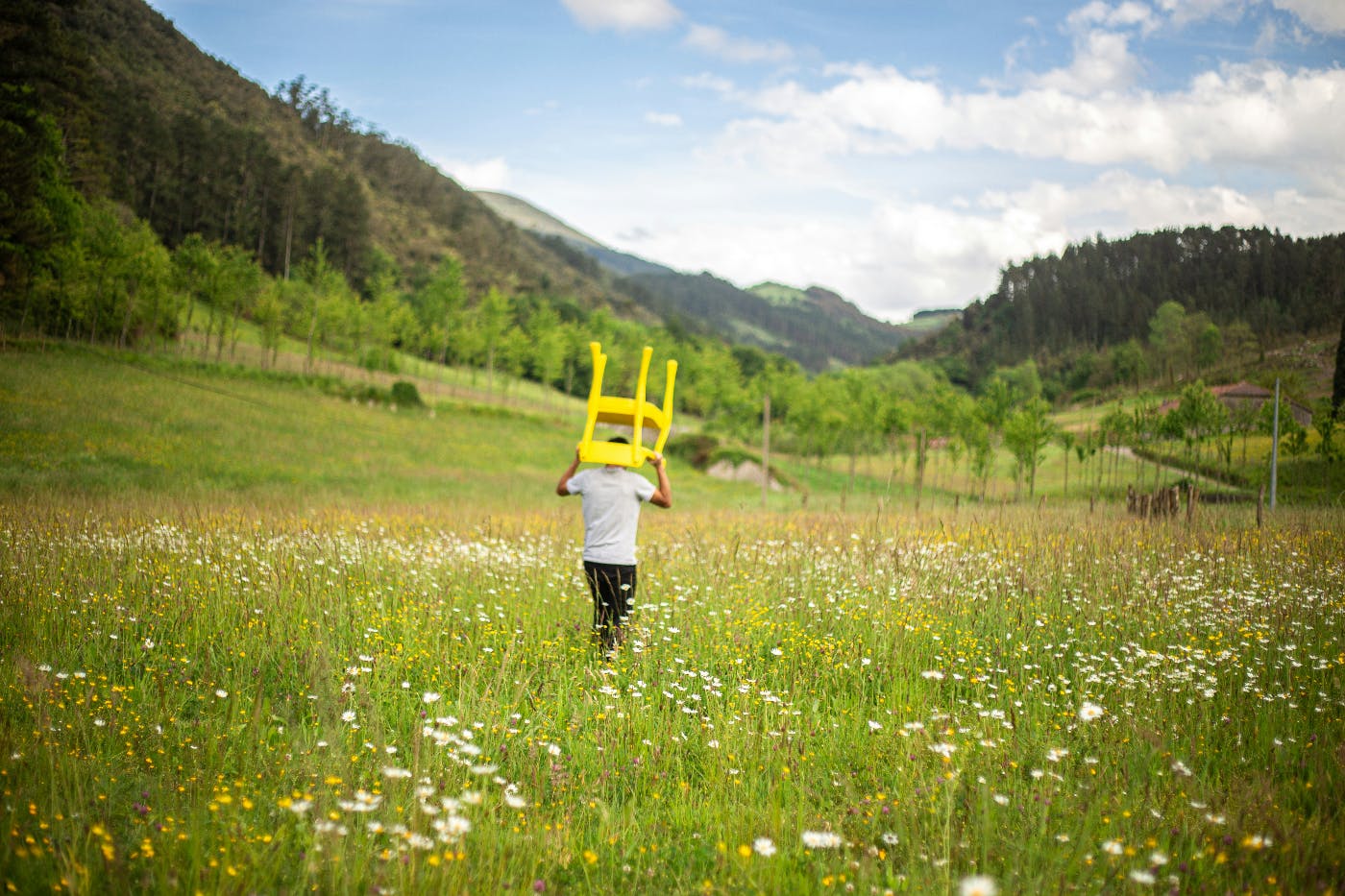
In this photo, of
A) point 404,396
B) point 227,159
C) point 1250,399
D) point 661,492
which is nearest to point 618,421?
point 661,492

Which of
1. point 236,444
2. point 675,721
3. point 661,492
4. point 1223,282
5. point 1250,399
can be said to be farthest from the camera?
point 1223,282

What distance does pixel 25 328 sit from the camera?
21.7 meters

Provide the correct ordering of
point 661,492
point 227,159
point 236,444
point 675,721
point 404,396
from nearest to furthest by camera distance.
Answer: point 675,721 → point 661,492 → point 236,444 → point 404,396 → point 227,159

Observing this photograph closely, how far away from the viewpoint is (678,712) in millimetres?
4254

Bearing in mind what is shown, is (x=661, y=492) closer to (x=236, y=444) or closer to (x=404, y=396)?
(x=236, y=444)

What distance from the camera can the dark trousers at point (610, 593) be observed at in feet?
18.6

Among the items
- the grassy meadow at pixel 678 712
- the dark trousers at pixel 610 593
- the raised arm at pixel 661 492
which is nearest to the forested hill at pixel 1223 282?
the grassy meadow at pixel 678 712

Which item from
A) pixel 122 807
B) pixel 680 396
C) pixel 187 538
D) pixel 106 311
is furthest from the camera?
pixel 680 396

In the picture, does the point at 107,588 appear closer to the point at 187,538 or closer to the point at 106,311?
the point at 187,538

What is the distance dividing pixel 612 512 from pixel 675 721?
6.43 ft

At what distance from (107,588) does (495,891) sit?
18.3ft

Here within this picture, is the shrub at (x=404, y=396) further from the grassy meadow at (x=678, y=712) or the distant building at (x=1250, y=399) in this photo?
the distant building at (x=1250, y=399)

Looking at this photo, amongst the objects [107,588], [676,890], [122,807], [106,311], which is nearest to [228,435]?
[106,311]

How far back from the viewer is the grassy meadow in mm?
2789
